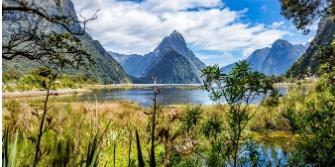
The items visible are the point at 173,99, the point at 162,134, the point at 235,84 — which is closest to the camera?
the point at 162,134

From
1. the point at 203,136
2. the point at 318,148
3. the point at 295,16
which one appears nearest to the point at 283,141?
the point at 203,136

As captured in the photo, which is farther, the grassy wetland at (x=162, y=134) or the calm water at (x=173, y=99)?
the calm water at (x=173, y=99)

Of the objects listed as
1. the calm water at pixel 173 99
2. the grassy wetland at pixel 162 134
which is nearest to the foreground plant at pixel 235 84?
the grassy wetland at pixel 162 134

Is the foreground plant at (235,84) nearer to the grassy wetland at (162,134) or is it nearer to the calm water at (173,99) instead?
the grassy wetland at (162,134)

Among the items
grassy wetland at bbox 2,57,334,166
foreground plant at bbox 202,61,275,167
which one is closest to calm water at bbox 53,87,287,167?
grassy wetland at bbox 2,57,334,166

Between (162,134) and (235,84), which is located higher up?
(235,84)

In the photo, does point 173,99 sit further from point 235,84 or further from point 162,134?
point 162,134

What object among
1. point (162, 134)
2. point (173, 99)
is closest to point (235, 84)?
point (162, 134)

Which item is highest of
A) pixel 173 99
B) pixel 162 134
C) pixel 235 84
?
pixel 235 84

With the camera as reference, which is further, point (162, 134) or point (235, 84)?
point (235, 84)

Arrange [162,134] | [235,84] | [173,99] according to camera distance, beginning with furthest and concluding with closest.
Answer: [173,99]
[235,84]
[162,134]

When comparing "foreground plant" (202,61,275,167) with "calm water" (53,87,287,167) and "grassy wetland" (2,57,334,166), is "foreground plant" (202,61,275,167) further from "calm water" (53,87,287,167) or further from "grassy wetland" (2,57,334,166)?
"calm water" (53,87,287,167)

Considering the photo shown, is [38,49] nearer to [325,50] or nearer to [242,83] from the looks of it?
[242,83]

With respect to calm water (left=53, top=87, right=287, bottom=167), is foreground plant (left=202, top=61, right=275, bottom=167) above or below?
above
